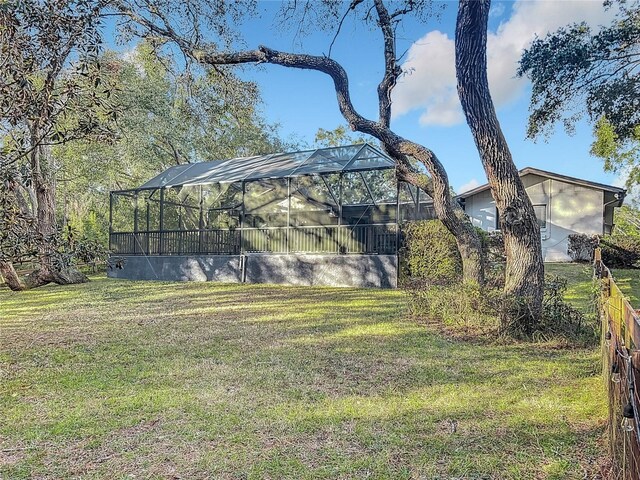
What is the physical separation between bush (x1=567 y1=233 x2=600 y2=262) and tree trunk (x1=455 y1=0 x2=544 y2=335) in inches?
453

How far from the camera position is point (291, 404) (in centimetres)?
313

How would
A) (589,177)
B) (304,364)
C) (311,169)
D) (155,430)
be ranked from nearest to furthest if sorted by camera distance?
(155,430), (304,364), (311,169), (589,177)

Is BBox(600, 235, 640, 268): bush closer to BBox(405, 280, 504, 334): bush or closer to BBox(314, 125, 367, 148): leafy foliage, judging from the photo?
BBox(405, 280, 504, 334): bush

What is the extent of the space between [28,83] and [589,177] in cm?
1955

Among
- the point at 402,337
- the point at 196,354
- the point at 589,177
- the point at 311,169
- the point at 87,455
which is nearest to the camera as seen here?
the point at 87,455

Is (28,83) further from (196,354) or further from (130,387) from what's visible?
(196,354)

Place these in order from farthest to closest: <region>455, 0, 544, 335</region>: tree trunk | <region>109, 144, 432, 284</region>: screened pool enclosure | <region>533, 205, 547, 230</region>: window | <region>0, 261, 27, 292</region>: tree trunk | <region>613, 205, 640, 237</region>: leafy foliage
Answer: <region>533, 205, 547, 230</region>: window
<region>613, 205, 640, 237</region>: leafy foliage
<region>109, 144, 432, 284</region>: screened pool enclosure
<region>0, 261, 27, 292</region>: tree trunk
<region>455, 0, 544, 335</region>: tree trunk

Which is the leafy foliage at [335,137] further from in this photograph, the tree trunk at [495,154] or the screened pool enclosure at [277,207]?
the tree trunk at [495,154]

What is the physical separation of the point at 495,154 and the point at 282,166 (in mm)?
8887

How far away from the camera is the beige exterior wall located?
16.8 m

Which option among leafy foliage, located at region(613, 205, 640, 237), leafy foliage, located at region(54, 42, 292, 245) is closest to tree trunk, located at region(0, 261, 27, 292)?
leafy foliage, located at region(54, 42, 292, 245)

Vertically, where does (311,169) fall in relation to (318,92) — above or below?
below

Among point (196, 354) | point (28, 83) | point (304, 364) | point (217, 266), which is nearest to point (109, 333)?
point (196, 354)

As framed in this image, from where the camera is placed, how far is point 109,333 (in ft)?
19.1
